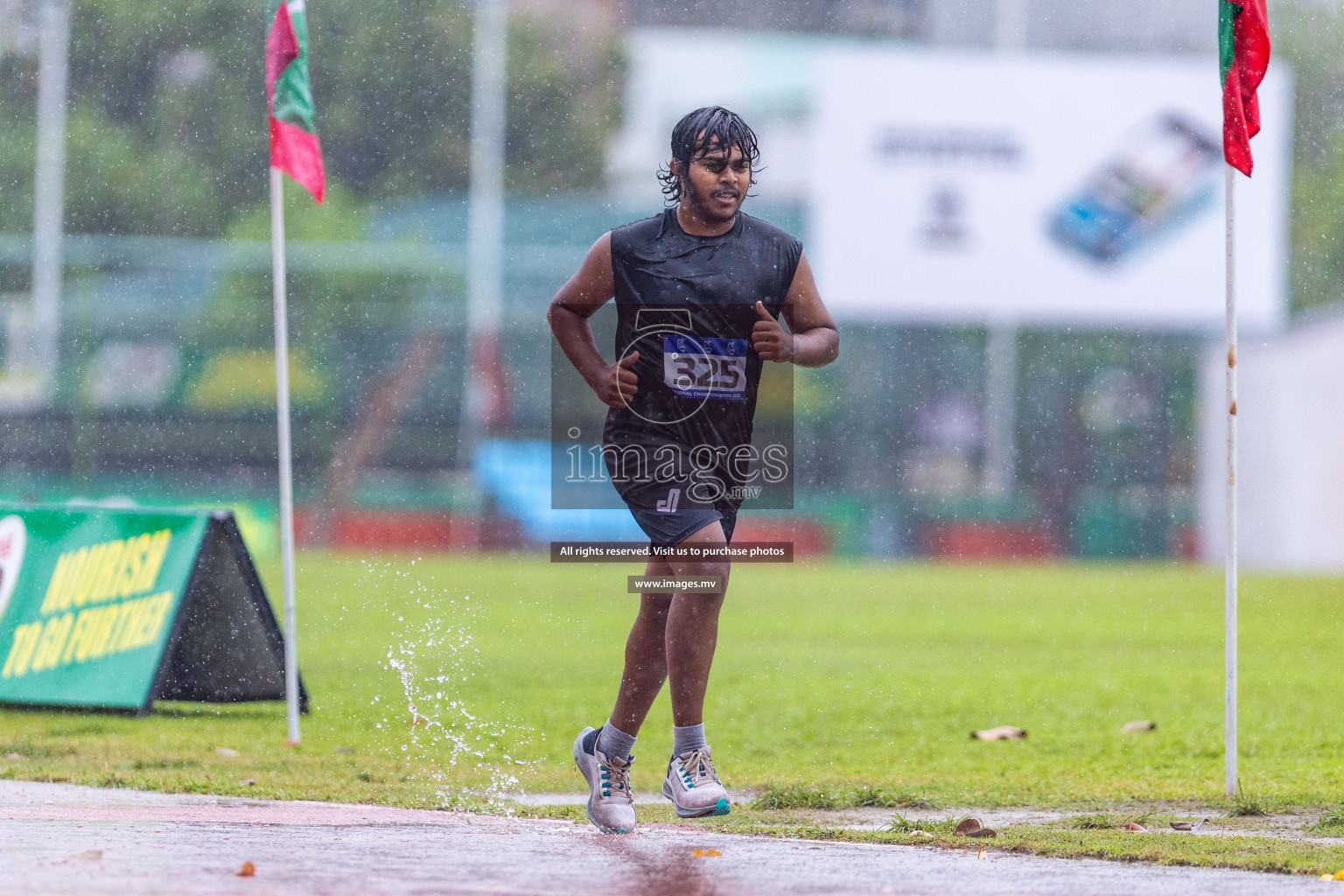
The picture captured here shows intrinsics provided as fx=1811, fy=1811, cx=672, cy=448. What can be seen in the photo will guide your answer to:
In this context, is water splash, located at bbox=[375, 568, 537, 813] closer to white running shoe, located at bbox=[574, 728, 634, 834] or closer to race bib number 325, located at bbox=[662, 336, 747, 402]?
white running shoe, located at bbox=[574, 728, 634, 834]

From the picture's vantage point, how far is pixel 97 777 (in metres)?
5.99

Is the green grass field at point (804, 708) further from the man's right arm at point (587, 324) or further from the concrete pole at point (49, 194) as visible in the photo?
the concrete pole at point (49, 194)

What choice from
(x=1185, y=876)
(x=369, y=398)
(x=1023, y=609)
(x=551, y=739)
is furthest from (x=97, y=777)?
(x=369, y=398)

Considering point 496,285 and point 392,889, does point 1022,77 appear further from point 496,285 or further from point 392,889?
point 392,889

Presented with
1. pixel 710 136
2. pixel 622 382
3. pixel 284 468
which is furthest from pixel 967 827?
pixel 284 468

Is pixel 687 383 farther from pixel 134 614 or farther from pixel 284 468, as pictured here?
pixel 134 614

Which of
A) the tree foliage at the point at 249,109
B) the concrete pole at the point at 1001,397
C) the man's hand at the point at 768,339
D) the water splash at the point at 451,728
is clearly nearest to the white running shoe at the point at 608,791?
the water splash at the point at 451,728

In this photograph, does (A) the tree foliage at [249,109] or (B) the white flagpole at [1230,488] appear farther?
(A) the tree foliage at [249,109]

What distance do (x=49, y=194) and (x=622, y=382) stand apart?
94.3ft

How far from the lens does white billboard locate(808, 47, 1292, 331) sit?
31.8 metres

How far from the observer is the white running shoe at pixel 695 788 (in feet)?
15.7

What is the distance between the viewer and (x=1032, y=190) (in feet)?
106

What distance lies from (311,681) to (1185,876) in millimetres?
6538

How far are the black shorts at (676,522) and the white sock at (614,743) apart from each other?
554mm
